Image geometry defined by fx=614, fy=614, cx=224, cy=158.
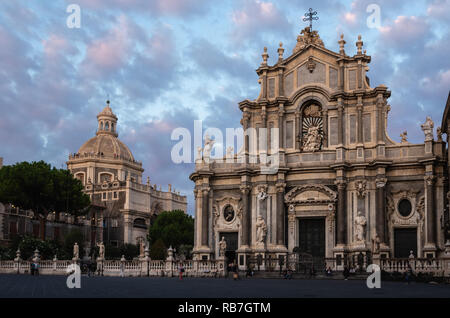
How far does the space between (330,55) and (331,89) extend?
8.49ft

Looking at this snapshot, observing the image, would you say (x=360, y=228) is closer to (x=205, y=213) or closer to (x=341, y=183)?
(x=341, y=183)

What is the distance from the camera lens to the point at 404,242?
137 feet

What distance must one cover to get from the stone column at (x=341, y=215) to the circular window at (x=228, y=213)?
27.0ft

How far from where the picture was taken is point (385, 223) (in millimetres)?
41906

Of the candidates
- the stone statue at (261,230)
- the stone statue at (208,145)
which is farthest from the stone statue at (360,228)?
the stone statue at (208,145)

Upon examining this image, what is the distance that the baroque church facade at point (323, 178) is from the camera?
41.6 meters

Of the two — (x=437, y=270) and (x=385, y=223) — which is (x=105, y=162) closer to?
(x=385, y=223)

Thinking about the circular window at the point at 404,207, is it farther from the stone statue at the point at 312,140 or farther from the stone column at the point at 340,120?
the stone statue at the point at 312,140

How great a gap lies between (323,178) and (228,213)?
7896 millimetres

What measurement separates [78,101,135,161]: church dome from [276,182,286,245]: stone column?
5853cm

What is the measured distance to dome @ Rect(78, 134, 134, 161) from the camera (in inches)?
3916

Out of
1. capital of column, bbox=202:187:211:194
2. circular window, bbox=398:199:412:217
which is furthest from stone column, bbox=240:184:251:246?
circular window, bbox=398:199:412:217

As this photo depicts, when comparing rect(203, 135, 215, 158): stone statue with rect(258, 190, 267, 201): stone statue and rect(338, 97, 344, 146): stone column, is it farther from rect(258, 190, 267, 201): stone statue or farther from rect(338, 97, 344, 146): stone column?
rect(338, 97, 344, 146): stone column
